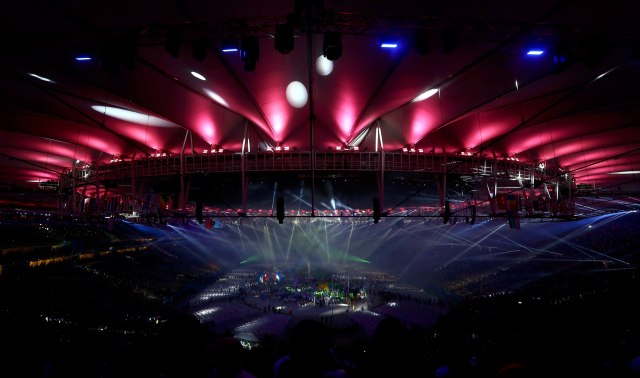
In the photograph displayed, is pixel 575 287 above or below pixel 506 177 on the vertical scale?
below

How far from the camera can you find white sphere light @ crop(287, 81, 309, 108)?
11.9 meters

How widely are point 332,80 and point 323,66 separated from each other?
34.4 inches

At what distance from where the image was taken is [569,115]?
14.3 metres

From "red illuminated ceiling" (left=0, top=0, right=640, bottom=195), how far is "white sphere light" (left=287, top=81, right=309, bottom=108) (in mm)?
289

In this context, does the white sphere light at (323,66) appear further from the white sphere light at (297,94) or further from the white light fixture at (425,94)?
the white light fixture at (425,94)

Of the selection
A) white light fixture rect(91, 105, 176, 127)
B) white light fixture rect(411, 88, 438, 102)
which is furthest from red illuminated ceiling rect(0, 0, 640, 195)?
white light fixture rect(411, 88, 438, 102)

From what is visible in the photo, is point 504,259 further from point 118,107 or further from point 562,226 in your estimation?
point 118,107

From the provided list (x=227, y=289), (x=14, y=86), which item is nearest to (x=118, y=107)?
(x=14, y=86)

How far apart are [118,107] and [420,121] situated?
43.2 ft

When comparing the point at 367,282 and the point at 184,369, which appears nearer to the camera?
the point at 184,369

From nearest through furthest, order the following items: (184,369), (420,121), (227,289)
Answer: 1. (184,369)
2. (420,121)
3. (227,289)

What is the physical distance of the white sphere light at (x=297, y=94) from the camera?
11883 millimetres

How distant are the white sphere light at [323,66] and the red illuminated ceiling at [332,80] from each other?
20 centimetres

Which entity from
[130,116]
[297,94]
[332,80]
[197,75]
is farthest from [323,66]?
[130,116]
